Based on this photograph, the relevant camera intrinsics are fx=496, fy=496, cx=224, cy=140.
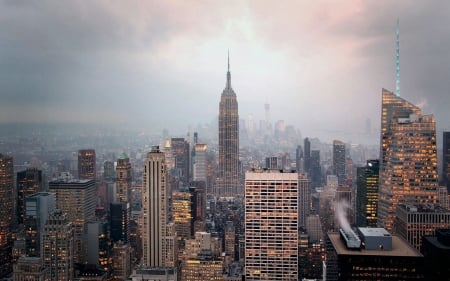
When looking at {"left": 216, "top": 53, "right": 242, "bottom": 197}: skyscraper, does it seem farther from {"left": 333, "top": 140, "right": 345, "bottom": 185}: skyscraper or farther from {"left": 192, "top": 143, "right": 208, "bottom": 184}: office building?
{"left": 333, "top": 140, "right": 345, "bottom": 185}: skyscraper

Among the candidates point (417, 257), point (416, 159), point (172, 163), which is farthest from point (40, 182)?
point (416, 159)

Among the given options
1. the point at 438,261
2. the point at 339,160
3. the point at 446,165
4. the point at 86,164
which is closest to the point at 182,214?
the point at 86,164

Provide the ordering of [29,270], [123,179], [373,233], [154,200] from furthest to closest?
[154,200] → [123,179] → [29,270] → [373,233]

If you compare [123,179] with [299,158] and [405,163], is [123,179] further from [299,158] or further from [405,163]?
[405,163]

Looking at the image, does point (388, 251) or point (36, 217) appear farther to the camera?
point (36, 217)

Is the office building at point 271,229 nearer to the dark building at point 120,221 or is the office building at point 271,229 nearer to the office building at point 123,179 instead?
the office building at point 123,179

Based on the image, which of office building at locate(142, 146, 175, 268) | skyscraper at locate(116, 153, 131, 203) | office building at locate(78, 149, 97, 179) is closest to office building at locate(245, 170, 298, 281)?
office building at locate(142, 146, 175, 268)
